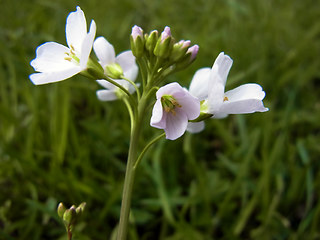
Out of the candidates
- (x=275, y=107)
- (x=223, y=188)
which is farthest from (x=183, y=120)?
(x=275, y=107)

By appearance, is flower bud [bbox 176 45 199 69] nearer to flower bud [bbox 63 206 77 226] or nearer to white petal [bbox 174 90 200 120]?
→ white petal [bbox 174 90 200 120]

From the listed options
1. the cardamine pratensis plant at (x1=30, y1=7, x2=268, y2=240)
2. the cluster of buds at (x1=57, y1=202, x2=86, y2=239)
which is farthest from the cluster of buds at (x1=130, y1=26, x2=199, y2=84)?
the cluster of buds at (x1=57, y1=202, x2=86, y2=239)

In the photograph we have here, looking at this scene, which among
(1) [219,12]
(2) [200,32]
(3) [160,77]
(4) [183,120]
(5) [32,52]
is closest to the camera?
(4) [183,120]

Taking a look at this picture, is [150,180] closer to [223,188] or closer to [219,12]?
[223,188]

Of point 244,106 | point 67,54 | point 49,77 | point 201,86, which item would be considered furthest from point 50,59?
point 244,106

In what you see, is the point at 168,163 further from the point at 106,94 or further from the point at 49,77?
the point at 49,77

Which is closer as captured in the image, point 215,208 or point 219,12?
point 215,208
